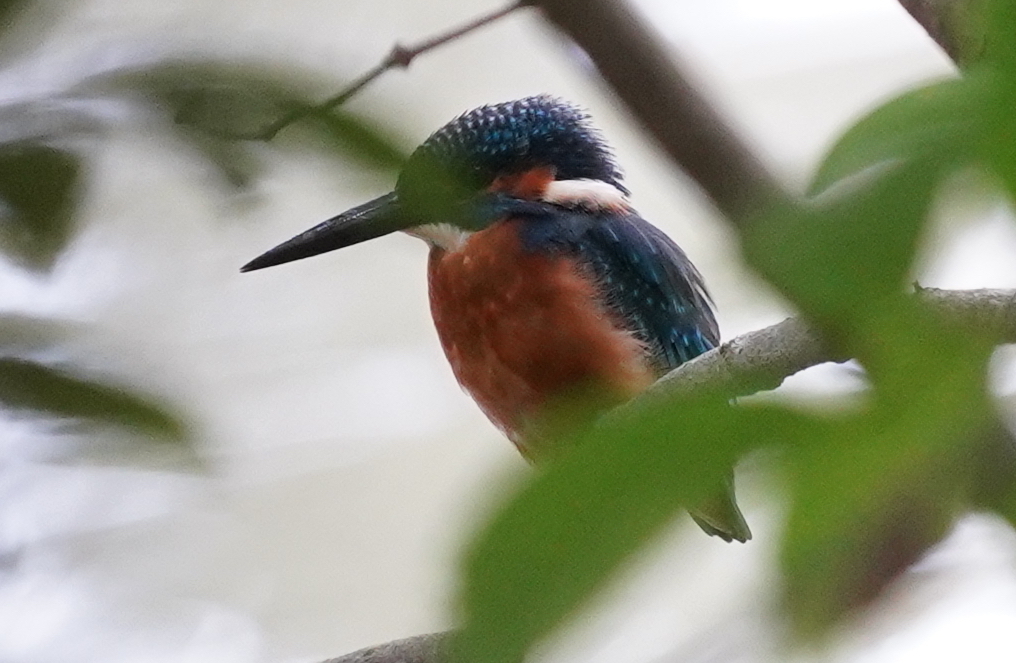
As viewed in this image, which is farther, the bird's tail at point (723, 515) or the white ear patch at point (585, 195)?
the white ear patch at point (585, 195)

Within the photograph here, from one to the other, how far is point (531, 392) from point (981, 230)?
0.73m

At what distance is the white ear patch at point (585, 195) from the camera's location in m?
0.97

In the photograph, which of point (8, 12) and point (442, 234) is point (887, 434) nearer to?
point (8, 12)

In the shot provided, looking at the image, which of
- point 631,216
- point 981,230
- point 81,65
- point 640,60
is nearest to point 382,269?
point 631,216

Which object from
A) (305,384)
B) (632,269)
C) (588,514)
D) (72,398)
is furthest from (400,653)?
(305,384)

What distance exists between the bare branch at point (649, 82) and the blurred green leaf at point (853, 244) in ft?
1.14

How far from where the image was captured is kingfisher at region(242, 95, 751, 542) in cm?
87

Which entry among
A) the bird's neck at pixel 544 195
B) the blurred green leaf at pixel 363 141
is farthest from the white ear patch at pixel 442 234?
the blurred green leaf at pixel 363 141

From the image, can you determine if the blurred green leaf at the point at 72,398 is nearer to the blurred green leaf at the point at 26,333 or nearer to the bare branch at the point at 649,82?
the blurred green leaf at the point at 26,333

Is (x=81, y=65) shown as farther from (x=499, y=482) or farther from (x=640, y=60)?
(x=499, y=482)

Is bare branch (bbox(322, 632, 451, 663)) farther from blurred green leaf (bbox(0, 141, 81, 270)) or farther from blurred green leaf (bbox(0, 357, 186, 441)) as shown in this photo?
blurred green leaf (bbox(0, 141, 81, 270))

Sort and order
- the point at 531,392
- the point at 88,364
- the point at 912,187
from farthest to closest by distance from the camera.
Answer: the point at 531,392
the point at 88,364
the point at 912,187

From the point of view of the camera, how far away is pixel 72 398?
586 millimetres

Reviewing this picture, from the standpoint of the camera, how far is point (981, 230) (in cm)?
15
